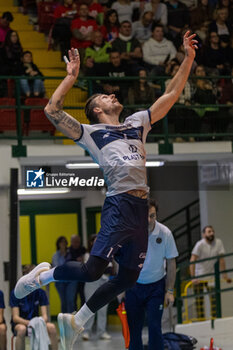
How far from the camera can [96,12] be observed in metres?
14.1

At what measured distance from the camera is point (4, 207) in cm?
1116

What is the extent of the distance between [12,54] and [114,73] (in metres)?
1.61

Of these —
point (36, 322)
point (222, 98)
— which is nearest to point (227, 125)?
Result: point (222, 98)

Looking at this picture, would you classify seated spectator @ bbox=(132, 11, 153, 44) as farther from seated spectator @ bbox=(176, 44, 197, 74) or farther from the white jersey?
the white jersey

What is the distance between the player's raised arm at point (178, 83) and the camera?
6.17m

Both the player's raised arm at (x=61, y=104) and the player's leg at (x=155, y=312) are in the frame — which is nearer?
the player's raised arm at (x=61, y=104)

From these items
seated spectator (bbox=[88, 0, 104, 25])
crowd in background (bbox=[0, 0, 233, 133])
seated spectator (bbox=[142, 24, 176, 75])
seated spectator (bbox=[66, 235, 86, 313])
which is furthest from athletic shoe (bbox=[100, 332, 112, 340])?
seated spectator (bbox=[88, 0, 104, 25])

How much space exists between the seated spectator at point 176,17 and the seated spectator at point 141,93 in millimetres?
2289

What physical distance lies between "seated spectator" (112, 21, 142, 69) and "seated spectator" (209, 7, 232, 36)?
154cm

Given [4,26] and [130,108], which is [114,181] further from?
[4,26]

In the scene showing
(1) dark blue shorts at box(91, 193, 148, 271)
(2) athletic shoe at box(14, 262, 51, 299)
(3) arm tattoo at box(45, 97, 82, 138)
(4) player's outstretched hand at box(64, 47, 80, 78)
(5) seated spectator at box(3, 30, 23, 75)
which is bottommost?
(2) athletic shoe at box(14, 262, 51, 299)

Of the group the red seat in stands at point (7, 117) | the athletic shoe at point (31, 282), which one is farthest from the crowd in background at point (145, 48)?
the athletic shoe at point (31, 282)

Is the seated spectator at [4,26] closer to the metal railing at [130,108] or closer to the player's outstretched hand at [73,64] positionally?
the metal railing at [130,108]

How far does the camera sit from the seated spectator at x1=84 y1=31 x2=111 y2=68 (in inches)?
496
